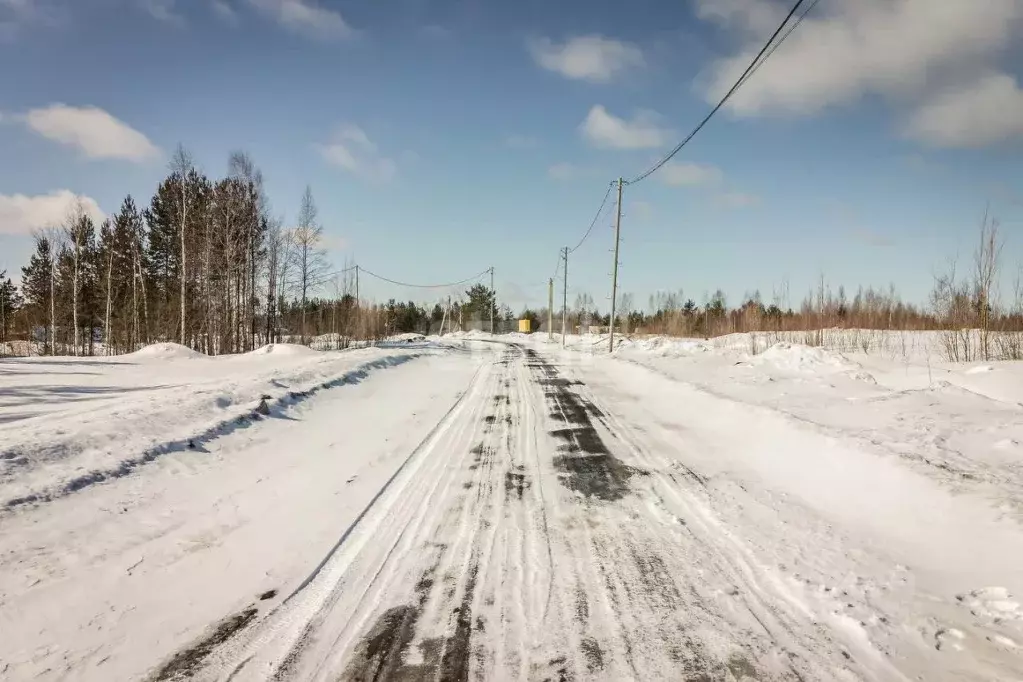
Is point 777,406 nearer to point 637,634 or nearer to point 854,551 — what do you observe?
point 854,551

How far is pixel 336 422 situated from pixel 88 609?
5879mm

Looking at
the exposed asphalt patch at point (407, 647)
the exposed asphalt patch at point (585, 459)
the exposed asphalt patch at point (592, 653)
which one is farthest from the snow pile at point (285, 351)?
the exposed asphalt patch at point (592, 653)

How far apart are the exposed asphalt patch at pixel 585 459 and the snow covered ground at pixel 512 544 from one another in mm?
51

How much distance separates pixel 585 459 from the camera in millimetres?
6320

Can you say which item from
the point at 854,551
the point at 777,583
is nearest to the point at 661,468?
the point at 854,551

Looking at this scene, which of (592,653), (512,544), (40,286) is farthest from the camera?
(40,286)

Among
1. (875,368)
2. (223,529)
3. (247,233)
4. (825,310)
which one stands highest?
(247,233)

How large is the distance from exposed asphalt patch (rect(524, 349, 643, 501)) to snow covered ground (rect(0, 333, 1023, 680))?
51 millimetres

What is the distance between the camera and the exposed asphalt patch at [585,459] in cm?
523

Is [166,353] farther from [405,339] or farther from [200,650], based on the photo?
[405,339]

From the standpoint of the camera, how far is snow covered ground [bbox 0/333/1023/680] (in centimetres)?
255

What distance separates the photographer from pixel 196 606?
301 centimetres

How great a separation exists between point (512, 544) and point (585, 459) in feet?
8.75

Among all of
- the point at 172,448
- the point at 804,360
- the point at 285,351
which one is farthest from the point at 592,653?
the point at 285,351
